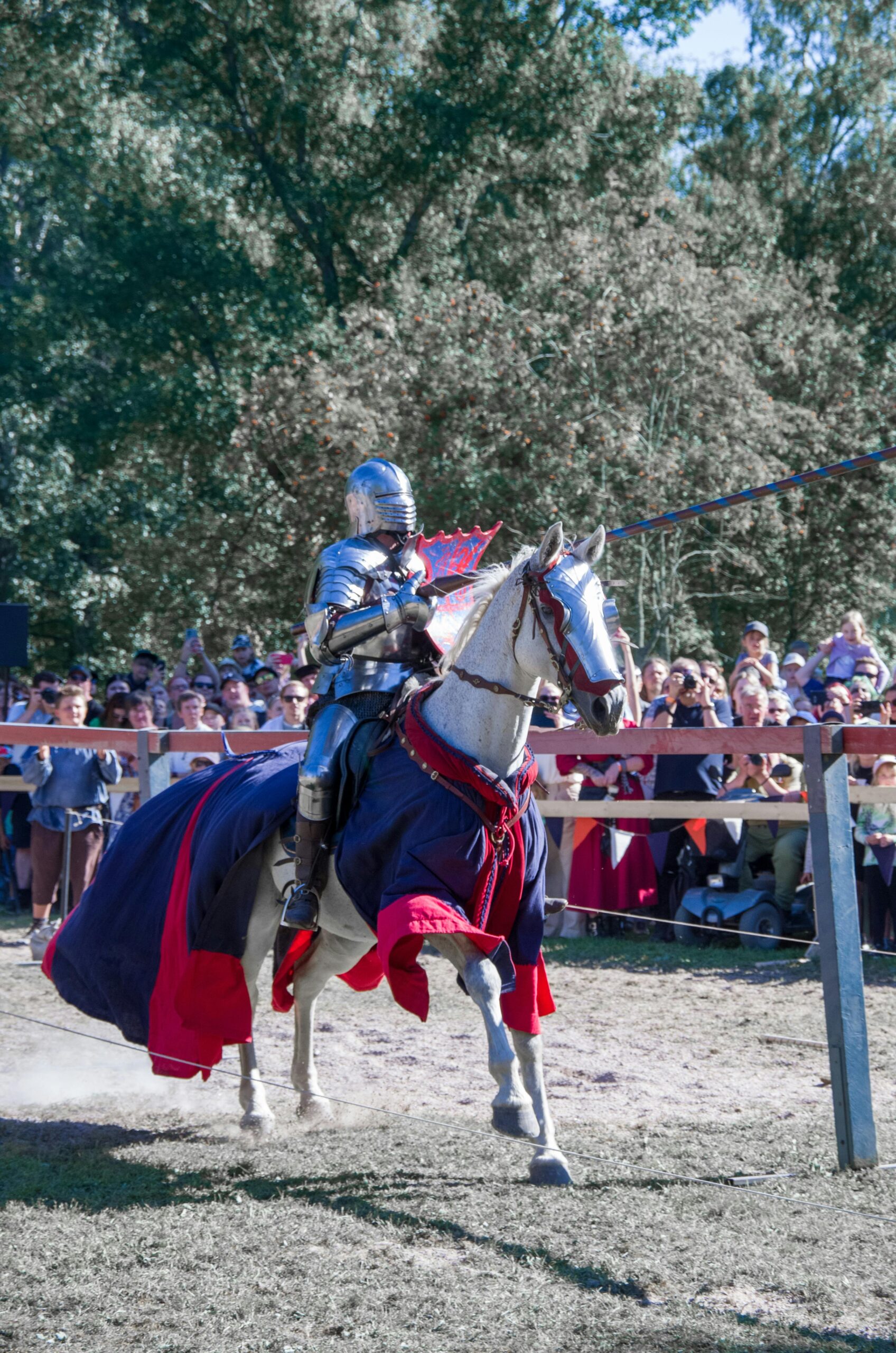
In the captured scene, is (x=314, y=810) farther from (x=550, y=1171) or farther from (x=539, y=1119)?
(x=550, y=1171)

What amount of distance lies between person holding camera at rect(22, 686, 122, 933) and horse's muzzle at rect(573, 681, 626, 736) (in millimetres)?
6661

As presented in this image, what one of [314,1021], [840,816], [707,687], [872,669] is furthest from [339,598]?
[872,669]

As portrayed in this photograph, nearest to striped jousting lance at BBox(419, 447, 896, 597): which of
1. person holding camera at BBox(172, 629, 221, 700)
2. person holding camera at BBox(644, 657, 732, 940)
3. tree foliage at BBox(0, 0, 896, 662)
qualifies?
person holding camera at BBox(644, 657, 732, 940)

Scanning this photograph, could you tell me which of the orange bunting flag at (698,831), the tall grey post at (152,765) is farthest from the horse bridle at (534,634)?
the orange bunting flag at (698,831)

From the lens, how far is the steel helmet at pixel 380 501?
15.8 feet

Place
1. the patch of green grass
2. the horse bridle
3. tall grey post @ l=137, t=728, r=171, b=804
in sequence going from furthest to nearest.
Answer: tall grey post @ l=137, t=728, r=171, b=804 → the horse bridle → the patch of green grass

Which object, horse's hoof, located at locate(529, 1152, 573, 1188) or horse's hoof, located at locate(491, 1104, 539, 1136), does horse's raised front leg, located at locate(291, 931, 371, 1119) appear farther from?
horse's hoof, located at locate(491, 1104, 539, 1136)

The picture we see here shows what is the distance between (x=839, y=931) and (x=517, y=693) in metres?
1.42

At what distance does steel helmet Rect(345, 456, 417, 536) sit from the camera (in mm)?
4809

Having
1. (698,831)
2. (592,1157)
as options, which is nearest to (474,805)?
(592,1157)

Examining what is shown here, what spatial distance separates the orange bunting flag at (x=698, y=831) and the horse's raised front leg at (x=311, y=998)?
14.4 feet

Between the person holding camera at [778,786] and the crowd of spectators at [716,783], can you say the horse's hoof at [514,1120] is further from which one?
the person holding camera at [778,786]

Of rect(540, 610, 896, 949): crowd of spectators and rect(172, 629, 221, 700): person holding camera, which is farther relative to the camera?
rect(172, 629, 221, 700): person holding camera

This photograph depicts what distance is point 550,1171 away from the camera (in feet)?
14.4
